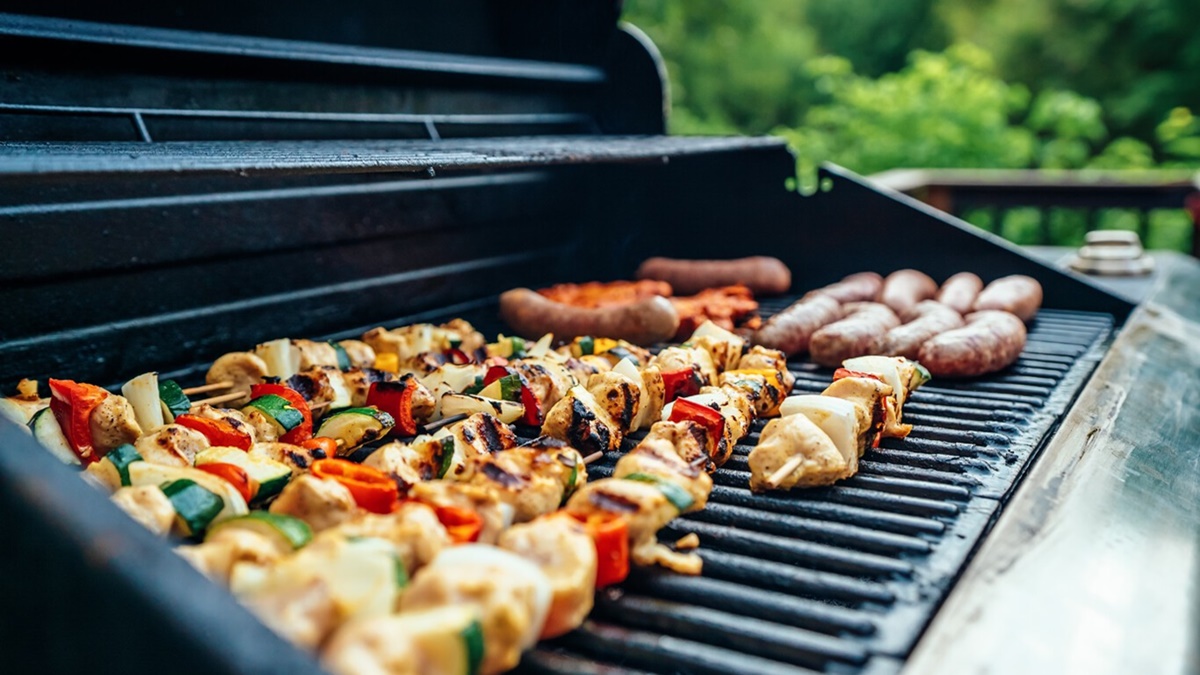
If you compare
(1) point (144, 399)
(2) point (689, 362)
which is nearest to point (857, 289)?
(2) point (689, 362)

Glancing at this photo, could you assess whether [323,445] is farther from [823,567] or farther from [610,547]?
[823,567]

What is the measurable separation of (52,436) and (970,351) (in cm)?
321

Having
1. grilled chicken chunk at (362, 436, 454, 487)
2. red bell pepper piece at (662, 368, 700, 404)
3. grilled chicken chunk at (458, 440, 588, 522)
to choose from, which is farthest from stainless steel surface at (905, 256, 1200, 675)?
grilled chicken chunk at (362, 436, 454, 487)

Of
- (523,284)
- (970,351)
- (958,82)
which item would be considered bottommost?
(523,284)

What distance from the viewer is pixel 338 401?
3.09 m

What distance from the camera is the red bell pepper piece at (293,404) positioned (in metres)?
2.85

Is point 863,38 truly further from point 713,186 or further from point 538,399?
point 538,399

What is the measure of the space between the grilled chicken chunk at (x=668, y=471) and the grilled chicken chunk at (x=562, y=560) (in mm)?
378

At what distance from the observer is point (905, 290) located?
15.2 ft

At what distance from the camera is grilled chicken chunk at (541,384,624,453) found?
110 inches

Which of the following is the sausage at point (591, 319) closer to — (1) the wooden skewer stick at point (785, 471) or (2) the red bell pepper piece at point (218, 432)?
(1) the wooden skewer stick at point (785, 471)

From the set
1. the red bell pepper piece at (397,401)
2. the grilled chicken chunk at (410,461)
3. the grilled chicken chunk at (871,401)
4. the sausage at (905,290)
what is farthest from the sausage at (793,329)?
the grilled chicken chunk at (410,461)

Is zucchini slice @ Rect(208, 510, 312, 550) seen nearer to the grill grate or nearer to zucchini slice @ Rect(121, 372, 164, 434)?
the grill grate

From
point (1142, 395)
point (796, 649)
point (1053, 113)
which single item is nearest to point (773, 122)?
point (1053, 113)
